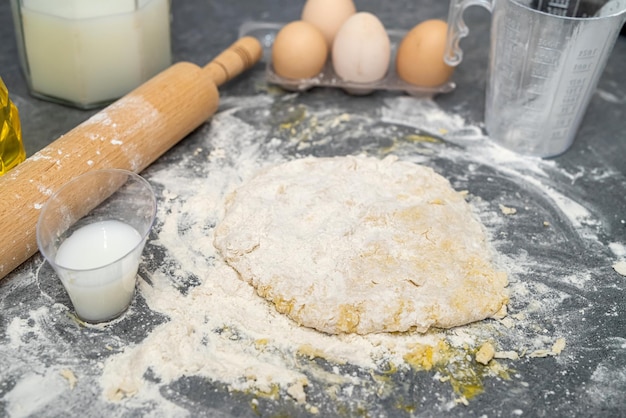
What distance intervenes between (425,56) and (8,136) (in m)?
0.98

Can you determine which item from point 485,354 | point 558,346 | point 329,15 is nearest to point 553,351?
point 558,346

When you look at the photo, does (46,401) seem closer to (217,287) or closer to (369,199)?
(217,287)

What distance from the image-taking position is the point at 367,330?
1180 millimetres

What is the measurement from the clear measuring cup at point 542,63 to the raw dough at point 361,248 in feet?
0.88

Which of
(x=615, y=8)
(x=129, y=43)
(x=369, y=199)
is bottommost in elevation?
(x=369, y=199)

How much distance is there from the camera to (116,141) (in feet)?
4.68

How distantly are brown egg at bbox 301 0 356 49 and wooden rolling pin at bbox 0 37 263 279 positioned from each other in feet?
0.74

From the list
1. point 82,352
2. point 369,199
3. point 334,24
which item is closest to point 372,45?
point 334,24

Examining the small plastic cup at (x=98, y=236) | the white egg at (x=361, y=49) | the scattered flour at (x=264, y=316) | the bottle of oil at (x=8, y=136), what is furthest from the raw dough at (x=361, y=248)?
the bottle of oil at (x=8, y=136)

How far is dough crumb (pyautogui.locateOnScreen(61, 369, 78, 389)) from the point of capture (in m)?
1.08

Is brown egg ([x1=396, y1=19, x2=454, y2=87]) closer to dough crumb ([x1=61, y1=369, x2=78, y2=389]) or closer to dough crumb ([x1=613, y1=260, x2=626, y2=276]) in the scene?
dough crumb ([x1=613, y1=260, x2=626, y2=276])

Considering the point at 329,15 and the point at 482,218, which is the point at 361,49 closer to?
the point at 329,15

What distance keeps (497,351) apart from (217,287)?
0.50m

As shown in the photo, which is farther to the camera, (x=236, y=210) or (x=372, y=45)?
(x=372, y=45)
